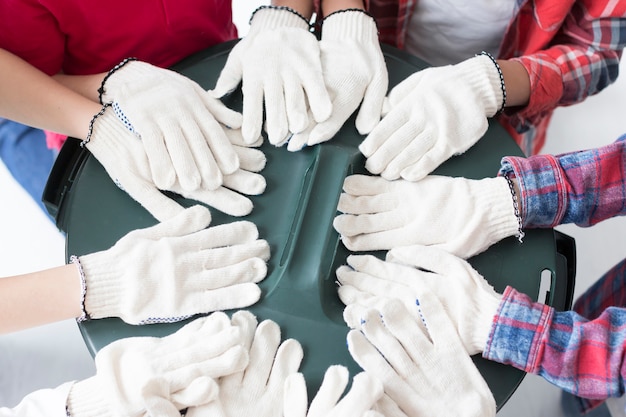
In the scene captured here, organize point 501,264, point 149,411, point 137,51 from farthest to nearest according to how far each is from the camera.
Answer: point 137,51 < point 501,264 < point 149,411

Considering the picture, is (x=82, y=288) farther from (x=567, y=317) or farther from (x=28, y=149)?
(x=567, y=317)

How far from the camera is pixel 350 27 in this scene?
95 centimetres

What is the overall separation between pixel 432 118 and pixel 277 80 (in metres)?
0.21

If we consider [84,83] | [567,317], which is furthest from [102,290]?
[567,317]

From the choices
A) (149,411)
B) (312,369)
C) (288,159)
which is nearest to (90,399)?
(149,411)

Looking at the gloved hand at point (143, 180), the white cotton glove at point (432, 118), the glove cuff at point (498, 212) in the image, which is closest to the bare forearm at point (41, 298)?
the gloved hand at point (143, 180)

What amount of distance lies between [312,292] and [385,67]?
348mm

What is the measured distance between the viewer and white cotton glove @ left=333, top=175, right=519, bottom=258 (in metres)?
0.81

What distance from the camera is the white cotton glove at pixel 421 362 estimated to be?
732 mm

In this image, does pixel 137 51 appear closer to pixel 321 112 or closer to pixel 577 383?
pixel 321 112

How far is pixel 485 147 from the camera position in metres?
0.90

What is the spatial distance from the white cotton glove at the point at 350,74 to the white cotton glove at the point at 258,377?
24 cm

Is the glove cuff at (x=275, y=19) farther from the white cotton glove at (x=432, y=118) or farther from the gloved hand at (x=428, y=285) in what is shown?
the gloved hand at (x=428, y=285)

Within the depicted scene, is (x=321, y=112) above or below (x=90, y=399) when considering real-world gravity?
above
